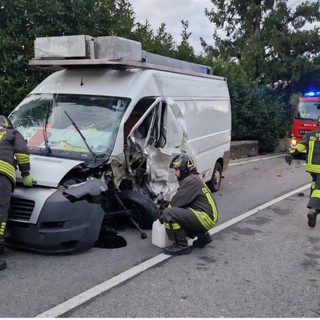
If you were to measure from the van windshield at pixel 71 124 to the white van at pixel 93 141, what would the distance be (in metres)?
0.01

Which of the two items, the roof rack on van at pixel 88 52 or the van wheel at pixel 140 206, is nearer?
the van wheel at pixel 140 206

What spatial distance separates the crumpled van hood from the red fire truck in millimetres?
12774

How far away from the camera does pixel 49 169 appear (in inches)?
188

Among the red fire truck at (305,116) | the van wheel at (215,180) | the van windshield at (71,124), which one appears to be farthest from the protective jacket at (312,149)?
the red fire truck at (305,116)

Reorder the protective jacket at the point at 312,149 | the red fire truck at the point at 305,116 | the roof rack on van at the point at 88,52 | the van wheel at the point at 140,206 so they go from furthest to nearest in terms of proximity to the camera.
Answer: the red fire truck at the point at 305,116 < the protective jacket at the point at 312,149 < the roof rack on van at the point at 88,52 < the van wheel at the point at 140,206

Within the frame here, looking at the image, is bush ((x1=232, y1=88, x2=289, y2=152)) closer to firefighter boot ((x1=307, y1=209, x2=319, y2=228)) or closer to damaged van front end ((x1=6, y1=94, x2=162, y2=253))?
firefighter boot ((x1=307, y1=209, x2=319, y2=228))

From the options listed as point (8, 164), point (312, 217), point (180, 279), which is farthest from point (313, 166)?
point (8, 164)

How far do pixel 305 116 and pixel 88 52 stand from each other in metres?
12.5

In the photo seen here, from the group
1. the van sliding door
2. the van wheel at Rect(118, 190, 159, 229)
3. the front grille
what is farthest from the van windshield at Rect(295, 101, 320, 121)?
the front grille

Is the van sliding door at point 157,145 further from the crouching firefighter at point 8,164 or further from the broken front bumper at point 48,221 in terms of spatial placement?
the crouching firefighter at point 8,164

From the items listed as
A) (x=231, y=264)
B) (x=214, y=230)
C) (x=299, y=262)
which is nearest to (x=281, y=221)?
(x=214, y=230)

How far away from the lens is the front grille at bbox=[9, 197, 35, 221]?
4516mm

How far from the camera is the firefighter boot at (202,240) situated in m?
5.26

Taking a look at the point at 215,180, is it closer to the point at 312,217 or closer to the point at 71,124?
the point at 312,217
